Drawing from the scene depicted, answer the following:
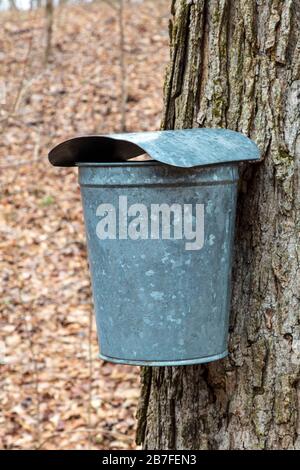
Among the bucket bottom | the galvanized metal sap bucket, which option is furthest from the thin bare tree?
the bucket bottom

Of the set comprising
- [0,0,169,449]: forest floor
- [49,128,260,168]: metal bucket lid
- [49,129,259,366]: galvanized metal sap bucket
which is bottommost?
[0,0,169,449]: forest floor

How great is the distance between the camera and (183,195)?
79.7 inches

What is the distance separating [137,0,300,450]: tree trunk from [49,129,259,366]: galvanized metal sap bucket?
0.53 feet

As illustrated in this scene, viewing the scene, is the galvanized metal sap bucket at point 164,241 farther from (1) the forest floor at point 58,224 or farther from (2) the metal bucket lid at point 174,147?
(1) the forest floor at point 58,224

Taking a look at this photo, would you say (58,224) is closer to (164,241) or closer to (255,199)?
(255,199)

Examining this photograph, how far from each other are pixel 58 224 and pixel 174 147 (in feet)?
15.2

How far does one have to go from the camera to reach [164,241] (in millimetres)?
2029

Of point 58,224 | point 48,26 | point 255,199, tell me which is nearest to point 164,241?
point 255,199

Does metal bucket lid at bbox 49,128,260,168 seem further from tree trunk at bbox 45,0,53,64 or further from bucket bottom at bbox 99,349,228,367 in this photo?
tree trunk at bbox 45,0,53,64

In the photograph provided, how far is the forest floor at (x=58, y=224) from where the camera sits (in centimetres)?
445

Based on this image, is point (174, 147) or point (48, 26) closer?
point (174, 147)

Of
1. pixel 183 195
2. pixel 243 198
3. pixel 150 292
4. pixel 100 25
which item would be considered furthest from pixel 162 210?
pixel 100 25

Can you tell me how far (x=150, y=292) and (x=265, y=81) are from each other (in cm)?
81

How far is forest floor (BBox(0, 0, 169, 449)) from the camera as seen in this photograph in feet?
14.6
